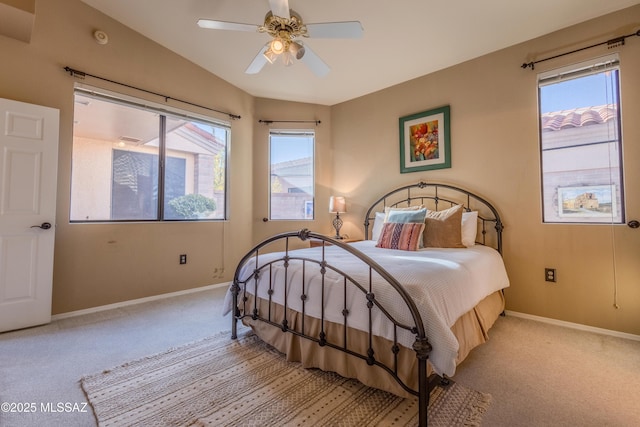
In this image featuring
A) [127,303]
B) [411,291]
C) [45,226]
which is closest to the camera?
[411,291]

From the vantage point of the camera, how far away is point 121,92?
10.1ft

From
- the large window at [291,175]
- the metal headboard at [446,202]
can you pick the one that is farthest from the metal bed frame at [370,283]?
the large window at [291,175]

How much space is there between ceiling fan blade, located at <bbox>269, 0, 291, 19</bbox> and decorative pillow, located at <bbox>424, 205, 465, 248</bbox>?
7.38 feet

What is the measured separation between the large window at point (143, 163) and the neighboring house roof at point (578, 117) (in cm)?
385

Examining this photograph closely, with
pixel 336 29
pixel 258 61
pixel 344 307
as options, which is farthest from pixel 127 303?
pixel 336 29

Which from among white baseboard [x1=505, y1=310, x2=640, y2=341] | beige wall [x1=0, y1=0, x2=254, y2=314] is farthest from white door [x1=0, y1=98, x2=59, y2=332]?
white baseboard [x1=505, y1=310, x2=640, y2=341]

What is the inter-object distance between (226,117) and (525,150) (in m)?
3.71

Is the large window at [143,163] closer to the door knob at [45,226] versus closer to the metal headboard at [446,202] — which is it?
the door knob at [45,226]

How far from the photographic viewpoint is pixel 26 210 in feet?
8.11

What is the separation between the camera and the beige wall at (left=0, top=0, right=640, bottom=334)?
2.46 m

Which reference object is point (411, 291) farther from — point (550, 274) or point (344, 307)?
point (550, 274)

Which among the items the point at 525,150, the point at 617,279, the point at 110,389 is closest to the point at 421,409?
the point at 110,389

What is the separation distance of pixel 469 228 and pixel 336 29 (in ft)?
7.46

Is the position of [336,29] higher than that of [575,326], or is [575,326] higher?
[336,29]
